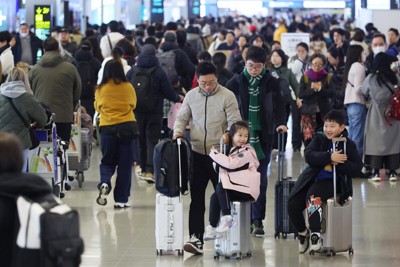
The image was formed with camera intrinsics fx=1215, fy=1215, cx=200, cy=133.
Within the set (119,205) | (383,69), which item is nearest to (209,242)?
(119,205)

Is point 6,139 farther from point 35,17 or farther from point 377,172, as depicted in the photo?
point 35,17

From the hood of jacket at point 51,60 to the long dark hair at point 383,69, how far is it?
3.55 metres

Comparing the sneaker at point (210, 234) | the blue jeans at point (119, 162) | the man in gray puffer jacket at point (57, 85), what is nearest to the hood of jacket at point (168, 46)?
the man in gray puffer jacket at point (57, 85)

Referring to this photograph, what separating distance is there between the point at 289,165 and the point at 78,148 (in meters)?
3.43

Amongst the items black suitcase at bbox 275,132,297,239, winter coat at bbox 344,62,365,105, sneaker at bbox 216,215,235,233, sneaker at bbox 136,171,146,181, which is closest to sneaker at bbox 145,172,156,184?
sneaker at bbox 136,171,146,181

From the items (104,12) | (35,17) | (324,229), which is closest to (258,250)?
(324,229)

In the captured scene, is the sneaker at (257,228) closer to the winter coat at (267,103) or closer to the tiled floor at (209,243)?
the tiled floor at (209,243)

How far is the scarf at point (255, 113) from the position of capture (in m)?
10.5

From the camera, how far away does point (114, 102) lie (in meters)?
12.1

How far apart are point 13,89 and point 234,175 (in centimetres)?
269

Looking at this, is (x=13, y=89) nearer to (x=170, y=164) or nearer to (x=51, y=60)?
(x=51, y=60)

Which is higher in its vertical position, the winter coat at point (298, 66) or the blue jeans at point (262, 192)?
the winter coat at point (298, 66)

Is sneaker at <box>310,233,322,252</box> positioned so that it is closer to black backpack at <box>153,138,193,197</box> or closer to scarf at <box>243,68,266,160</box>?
scarf at <box>243,68,266,160</box>

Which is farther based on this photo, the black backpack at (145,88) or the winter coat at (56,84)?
the black backpack at (145,88)
